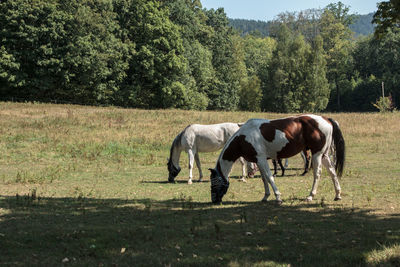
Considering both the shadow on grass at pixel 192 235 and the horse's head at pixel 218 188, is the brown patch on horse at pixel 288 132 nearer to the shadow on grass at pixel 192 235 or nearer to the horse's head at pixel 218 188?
the shadow on grass at pixel 192 235

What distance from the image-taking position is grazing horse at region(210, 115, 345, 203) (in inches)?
434

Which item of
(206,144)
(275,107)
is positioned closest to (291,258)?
(206,144)

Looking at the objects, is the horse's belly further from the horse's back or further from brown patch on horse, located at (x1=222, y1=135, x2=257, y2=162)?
brown patch on horse, located at (x1=222, y1=135, x2=257, y2=162)

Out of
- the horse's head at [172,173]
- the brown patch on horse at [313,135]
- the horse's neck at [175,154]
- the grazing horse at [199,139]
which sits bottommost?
the horse's head at [172,173]

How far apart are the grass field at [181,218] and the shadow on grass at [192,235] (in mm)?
18

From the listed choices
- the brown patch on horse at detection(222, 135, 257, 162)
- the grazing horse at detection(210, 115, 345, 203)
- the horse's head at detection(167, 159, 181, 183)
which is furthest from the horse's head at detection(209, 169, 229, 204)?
the horse's head at detection(167, 159, 181, 183)

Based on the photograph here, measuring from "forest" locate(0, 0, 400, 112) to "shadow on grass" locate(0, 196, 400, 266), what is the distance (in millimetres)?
42419

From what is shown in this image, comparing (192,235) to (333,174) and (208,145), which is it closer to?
(333,174)

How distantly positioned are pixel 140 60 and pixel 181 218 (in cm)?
4755

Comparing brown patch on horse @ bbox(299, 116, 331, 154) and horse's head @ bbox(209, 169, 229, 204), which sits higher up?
brown patch on horse @ bbox(299, 116, 331, 154)

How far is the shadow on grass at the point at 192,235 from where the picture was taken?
6.40 meters

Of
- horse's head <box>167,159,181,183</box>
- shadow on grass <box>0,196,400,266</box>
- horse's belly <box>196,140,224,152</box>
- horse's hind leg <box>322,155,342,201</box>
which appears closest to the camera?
shadow on grass <box>0,196,400,266</box>

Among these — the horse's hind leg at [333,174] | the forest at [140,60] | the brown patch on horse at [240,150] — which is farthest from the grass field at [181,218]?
the forest at [140,60]

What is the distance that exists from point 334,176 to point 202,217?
408cm
